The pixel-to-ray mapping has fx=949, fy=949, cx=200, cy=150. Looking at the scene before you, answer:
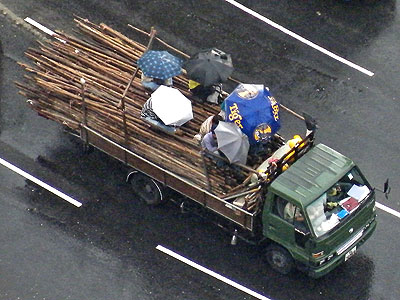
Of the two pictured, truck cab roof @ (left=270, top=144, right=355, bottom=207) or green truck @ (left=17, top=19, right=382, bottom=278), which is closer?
truck cab roof @ (left=270, top=144, right=355, bottom=207)

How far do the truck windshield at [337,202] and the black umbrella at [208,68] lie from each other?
343cm

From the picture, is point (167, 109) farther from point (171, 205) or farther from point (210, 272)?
point (210, 272)

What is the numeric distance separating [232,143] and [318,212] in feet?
7.15

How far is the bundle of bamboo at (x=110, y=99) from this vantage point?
19672 mm

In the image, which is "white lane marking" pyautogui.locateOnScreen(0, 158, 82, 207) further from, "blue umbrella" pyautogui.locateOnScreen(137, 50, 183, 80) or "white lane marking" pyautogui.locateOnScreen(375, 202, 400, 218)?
"white lane marking" pyautogui.locateOnScreen(375, 202, 400, 218)

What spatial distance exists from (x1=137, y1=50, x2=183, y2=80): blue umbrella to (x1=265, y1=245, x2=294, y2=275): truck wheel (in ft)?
14.1

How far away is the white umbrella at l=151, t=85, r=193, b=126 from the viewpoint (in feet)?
64.8

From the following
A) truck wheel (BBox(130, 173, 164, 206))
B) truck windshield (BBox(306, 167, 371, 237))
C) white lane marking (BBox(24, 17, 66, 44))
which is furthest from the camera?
white lane marking (BBox(24, 17, 66, 44))

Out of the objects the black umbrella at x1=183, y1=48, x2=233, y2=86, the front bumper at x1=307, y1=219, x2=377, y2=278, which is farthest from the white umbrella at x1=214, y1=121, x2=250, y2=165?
the front bumper at x1=307, y1=219, x2=377, y2=278

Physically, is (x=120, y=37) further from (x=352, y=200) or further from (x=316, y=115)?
(x=352, y=200)

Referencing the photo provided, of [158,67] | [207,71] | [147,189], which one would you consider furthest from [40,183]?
[207,71]

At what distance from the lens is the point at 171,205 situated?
2108 centimetres

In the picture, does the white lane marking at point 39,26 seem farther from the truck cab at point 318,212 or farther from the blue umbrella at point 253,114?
the truck cab at point 318,212

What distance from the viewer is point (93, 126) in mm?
20812
